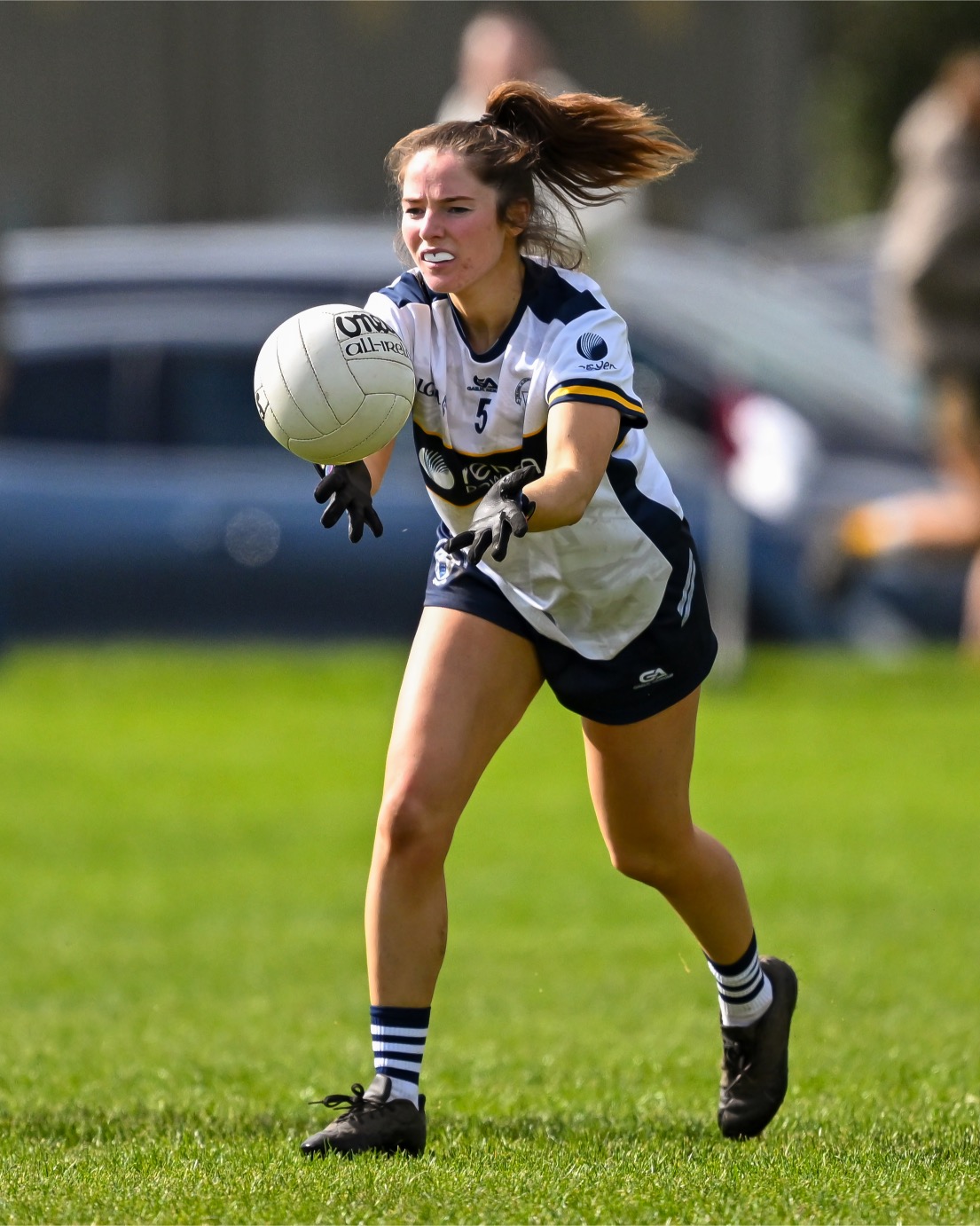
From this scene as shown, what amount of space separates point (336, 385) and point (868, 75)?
98.0 feet

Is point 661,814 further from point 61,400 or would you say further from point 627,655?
point 61,400

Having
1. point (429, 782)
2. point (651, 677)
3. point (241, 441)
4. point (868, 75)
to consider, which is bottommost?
point (241, 441)

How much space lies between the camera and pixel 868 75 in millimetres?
32531

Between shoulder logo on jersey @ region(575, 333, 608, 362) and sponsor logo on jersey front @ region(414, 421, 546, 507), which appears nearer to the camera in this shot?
shoulder logo on jersey @ region(575, 333, 608, 362)

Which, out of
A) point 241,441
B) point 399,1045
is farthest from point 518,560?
point 241,441

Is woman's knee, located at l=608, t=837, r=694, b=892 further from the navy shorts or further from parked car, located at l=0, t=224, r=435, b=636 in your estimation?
parked car, located at l=0, t=224, r=435, b=636

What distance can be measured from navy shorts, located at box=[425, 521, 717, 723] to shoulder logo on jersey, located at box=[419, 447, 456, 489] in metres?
0.19

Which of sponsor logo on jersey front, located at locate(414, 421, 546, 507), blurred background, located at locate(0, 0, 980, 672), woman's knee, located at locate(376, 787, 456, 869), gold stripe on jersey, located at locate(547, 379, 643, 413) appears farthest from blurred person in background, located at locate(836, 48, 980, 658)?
woman's knee, located at locate(376, 787, 456, 869)

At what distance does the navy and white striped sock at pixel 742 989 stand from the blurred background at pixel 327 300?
21.7 ft

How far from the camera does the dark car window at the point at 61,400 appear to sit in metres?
13.4

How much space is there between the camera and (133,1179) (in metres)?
4.05

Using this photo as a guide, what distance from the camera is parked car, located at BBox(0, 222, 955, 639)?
13008mm

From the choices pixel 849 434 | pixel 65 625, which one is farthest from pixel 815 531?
pixel 65 625

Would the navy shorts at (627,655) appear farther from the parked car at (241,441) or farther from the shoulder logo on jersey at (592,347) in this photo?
the parked car at (241,441)
